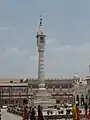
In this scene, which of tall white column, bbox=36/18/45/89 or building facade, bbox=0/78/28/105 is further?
building facade, bbox=0/78/28/105

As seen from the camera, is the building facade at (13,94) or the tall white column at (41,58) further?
the building facade at (13,94)

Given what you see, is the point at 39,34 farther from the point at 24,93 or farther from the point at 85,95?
the point at 24,93

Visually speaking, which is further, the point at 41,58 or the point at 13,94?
the point at 13,94

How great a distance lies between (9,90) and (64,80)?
18.1m

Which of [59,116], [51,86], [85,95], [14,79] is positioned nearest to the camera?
[59,116]

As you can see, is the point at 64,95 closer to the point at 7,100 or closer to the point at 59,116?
the point at 7,100

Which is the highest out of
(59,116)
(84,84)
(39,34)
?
(39,34)

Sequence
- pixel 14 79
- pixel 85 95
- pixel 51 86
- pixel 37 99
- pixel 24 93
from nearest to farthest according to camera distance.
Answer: pixel 37 99 < pixel 85 95 < pixel 24 93 < pixel 51 86 < pixel 14 79

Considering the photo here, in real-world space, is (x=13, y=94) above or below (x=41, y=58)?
below

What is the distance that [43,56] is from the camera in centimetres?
5822

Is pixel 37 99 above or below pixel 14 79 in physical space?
below

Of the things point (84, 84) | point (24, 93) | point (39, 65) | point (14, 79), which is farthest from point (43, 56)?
point (14, 79)

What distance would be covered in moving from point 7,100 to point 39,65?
40.4 metres

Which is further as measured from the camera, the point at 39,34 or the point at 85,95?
the point at 85,95
